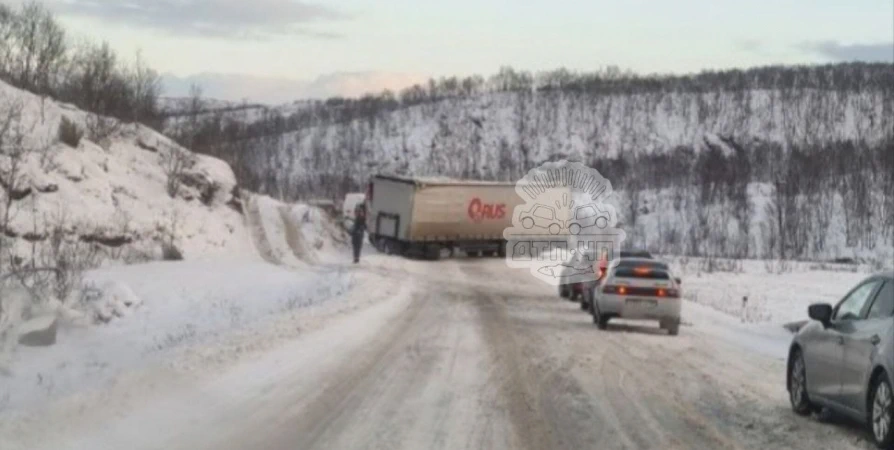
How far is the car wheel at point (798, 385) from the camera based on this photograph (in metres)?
11.7

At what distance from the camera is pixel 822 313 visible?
11297mm

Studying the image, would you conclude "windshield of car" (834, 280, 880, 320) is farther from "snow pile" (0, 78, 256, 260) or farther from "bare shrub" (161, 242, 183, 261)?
"bare shrub" (161, 242, 183, 261)

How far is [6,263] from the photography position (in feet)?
89.8

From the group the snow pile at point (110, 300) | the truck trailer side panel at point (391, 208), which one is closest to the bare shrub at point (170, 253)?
the snow pile at point (110, 300)

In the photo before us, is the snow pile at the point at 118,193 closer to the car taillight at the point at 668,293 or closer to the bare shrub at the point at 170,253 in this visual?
the bare shrub at the point at 170,253

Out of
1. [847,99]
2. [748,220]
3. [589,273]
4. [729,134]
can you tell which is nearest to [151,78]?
[589,273]

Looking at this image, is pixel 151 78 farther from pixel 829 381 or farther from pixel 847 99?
pixel 847 99

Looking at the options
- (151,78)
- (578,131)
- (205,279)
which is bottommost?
(205,279)

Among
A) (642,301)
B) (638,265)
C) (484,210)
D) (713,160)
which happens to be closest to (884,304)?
(642,301)

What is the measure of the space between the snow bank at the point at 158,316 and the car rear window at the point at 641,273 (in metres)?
6.74

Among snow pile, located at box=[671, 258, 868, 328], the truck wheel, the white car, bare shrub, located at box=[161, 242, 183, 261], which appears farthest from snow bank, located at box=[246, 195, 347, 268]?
the white car

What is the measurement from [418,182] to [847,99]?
15170 cm

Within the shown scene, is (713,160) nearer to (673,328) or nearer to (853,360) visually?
(673,328)

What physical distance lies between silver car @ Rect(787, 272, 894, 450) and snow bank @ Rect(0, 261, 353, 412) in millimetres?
7401
